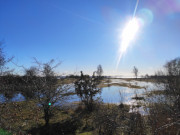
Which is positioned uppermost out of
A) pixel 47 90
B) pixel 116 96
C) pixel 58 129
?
pixel 47 90

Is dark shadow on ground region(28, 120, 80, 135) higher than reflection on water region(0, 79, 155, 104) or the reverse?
the reverse

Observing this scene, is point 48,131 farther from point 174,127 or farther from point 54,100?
point 174,127

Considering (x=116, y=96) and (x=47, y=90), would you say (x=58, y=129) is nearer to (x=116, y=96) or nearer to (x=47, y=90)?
(x=47, y=90)

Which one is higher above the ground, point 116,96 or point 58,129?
point 116,96

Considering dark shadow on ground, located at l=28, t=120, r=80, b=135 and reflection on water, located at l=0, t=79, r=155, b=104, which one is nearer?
dark shadow on ground, located at l=28, t=120, r=80, b=135

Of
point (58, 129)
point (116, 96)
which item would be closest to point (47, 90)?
point (58, 129)

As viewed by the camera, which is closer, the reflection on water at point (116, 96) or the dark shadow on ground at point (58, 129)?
the dark shadow on ground at point (58, 129)

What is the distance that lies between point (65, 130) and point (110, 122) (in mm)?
3578

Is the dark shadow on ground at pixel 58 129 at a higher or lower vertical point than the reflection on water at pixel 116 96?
lower

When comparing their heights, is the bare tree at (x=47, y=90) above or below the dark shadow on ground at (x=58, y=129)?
above

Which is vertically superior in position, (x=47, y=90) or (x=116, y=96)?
(x=47, y=90)

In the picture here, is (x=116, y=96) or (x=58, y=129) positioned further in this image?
(x=116, y=96)

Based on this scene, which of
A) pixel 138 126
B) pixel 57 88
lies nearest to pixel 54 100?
pixel 57 88

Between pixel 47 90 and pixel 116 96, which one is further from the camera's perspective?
pixel 116 96
